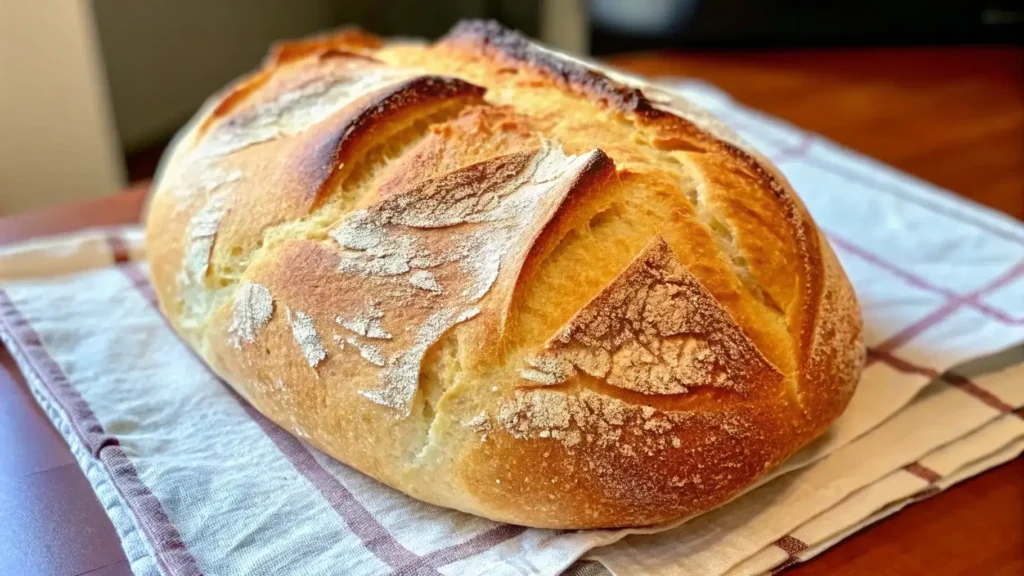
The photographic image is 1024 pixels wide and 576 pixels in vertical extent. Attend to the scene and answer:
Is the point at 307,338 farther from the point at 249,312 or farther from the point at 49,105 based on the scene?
the point at 49,105

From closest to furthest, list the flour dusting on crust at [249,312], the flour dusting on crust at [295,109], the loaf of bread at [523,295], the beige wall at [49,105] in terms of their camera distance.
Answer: the loaf of bread at [523,295] → the flour dusting on crust at [249,312] → the flour dusting on crust at [295,109] → the beige wall at [49,105]

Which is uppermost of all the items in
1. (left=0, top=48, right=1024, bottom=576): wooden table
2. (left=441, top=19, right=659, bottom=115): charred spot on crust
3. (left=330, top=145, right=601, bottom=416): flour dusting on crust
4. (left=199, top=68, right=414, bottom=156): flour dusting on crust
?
(left=441, top=19, right=659, bottom=115): charred spot on crust

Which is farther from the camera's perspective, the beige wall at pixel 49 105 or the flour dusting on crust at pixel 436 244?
the beige wall at pixel 49 105

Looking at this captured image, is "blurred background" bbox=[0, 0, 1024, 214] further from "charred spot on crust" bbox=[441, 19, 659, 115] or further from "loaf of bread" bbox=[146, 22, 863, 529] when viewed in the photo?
"loaf of bread" bbox=[146, 22, 863, 529]

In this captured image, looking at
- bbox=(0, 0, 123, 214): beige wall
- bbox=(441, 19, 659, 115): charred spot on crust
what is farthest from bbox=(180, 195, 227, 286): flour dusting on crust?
bbox=(0, 0, 123, 214): beige wall

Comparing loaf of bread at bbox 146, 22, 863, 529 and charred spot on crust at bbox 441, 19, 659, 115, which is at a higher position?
charred spot on crust at bbox 441, 19, 659, 115

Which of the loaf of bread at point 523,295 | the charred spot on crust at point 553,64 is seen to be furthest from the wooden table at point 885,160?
the charred spot on crust at point 553,64

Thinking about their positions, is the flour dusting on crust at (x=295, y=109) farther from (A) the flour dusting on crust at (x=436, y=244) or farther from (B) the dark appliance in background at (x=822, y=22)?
(B) the dark appliance in background at (x=822, y=22)
